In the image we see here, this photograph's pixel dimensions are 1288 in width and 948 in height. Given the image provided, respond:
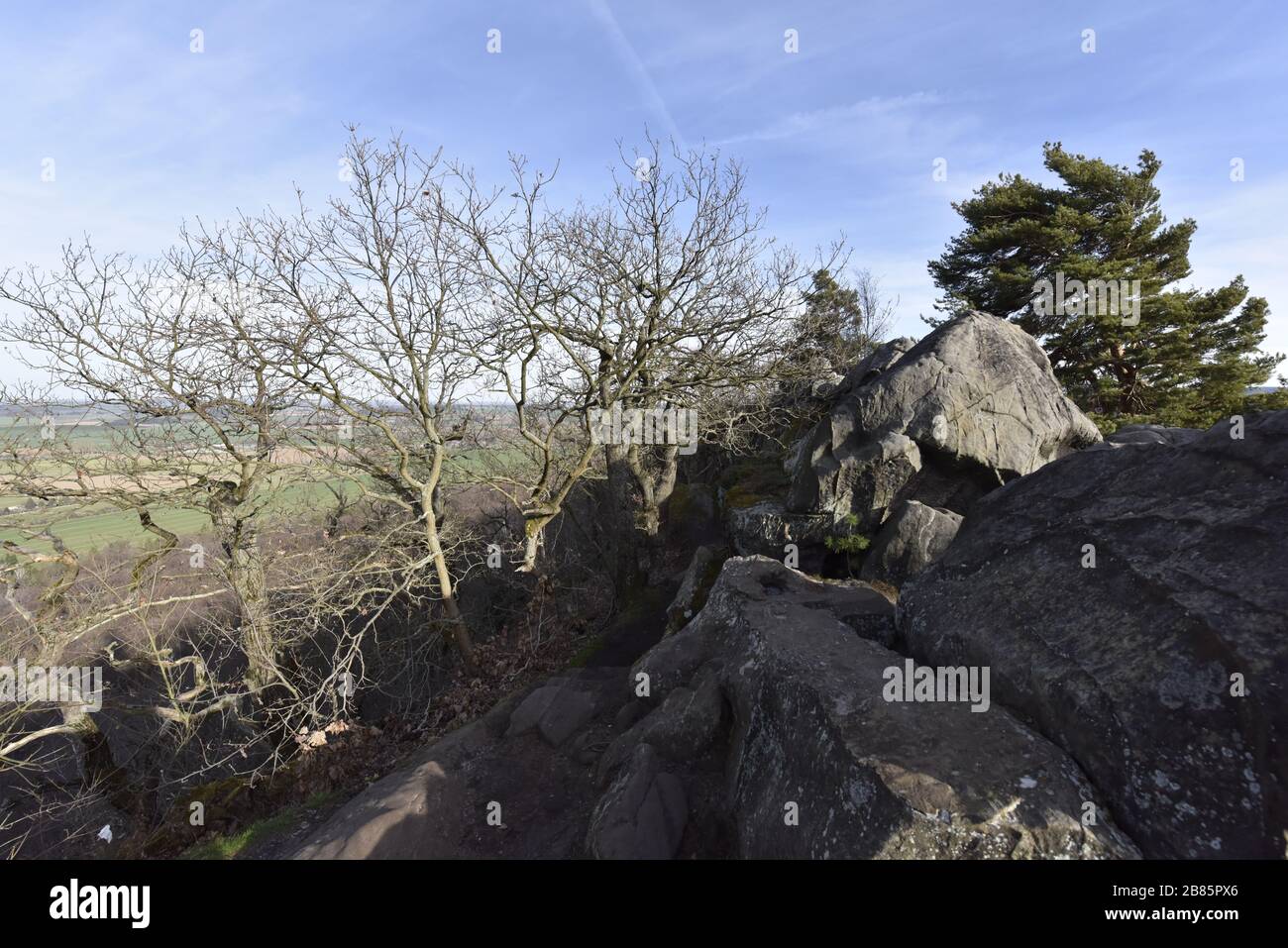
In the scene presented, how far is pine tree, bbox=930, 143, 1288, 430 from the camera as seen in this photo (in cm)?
1689

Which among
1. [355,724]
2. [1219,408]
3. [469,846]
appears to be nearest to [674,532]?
[355,724]

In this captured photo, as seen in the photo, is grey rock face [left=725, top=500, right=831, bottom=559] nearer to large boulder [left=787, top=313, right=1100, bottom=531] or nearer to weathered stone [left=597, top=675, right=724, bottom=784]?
large boulder [left=787, top=313, right=1100, bottom=531]

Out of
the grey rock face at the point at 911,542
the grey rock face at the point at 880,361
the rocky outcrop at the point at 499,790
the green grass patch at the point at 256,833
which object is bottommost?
the green grass patch at the point at 256,833

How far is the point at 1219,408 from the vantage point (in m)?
17.8

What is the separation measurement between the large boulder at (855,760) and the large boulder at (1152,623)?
0.37 meters

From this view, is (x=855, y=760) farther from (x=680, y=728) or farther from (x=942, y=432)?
(x=942, y=432)

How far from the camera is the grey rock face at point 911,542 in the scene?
8875 mm

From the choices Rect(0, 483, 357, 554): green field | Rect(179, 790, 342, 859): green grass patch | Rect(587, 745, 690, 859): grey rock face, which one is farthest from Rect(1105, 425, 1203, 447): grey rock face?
Rect(0, 483, 357, 554): green field

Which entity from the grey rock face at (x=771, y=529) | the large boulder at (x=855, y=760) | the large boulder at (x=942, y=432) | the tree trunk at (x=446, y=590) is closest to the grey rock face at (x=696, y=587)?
the grey rock face at (x=771, y=529)

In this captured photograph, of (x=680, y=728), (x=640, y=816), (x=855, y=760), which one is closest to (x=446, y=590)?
(x=680, y=728)

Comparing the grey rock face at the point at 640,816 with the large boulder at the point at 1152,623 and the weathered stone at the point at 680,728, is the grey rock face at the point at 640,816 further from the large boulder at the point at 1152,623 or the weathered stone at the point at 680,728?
the large boulder at the point at 1152,623

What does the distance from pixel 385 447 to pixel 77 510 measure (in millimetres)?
4909

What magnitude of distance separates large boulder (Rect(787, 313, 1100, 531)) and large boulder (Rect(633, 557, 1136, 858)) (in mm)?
2980

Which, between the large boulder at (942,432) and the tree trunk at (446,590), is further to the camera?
the tree trunk at (446,590)
